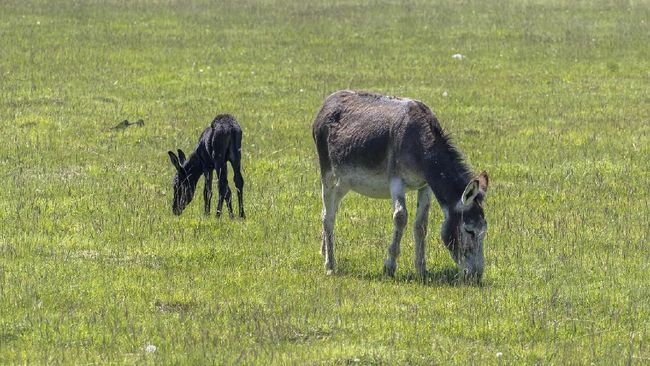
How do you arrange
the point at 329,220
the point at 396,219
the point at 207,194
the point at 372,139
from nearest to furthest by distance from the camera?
the point at 396,219 → the point at 372,139 → the point at 329,220 → the point at 207,194

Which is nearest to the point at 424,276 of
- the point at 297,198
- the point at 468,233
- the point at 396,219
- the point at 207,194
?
the point at 396,219

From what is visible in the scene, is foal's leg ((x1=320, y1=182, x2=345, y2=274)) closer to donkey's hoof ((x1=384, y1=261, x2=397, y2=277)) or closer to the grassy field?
the grassy field

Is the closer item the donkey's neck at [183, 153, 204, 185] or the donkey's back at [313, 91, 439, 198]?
the donkey's back at [313, 91, 439, 198]

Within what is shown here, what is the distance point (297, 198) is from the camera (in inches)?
695

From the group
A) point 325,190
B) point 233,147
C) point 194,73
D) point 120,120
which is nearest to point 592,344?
point 325,190

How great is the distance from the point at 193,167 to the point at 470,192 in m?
5.98

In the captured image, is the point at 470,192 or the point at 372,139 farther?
the point at 372,139

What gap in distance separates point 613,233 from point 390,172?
3.68 metres

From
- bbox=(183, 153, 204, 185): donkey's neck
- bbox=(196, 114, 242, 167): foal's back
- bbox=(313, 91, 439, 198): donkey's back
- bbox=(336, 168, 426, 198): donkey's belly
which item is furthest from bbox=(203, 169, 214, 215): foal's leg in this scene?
bbox=(336, 168, 426, 198): donkey's belly

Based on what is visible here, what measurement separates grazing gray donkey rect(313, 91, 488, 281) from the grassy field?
0.46m

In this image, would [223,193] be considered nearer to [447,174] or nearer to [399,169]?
[399,169]

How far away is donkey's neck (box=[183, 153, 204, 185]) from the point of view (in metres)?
17.5

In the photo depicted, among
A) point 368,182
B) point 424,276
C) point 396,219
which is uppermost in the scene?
point 368,182

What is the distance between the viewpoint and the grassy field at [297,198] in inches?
439
